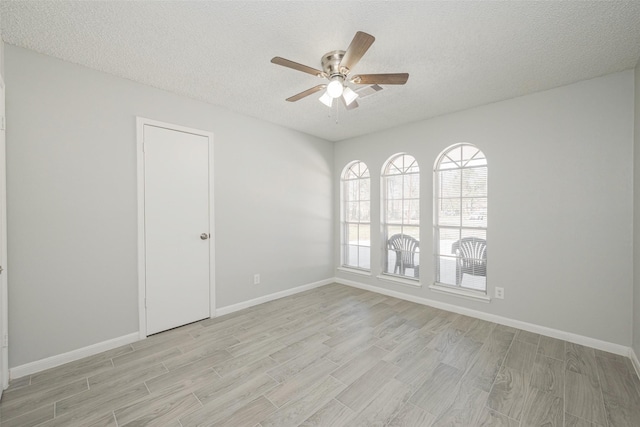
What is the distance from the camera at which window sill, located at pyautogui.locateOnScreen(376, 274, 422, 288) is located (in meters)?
3.90

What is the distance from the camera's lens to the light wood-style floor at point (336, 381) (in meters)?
1.76

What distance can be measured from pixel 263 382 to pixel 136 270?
69.3 inches

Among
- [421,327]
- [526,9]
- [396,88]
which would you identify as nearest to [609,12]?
[526,9]

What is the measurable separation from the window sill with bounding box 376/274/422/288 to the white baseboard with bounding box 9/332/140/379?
328 centimetres

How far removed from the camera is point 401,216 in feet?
13.8

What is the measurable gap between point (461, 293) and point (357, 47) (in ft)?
10.3

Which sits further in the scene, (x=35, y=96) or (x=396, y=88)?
(x=396, y=88)

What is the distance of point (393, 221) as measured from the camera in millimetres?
4316

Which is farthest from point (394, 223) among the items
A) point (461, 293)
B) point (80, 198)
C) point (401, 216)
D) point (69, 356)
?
point (69, 356)

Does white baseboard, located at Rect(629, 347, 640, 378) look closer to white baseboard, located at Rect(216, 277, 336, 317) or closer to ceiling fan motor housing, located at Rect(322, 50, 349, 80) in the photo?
ceiling fan motor housing, located at Rect(322, 50, 349, 80)

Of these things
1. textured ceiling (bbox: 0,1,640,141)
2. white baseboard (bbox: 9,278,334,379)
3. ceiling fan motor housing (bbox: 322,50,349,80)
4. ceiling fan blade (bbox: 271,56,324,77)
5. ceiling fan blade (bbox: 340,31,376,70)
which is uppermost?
textured ceiling (bbox: 0,1,640,141)

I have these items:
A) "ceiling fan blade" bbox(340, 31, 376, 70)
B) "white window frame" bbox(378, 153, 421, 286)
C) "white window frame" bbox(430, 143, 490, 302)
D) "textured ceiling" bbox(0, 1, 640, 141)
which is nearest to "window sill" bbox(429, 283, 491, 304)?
"white window frame" bbox(430, 143, 490, 302)

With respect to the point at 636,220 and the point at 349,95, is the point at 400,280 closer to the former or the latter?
the point at 636,220

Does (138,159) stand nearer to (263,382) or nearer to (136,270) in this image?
(136,270)
